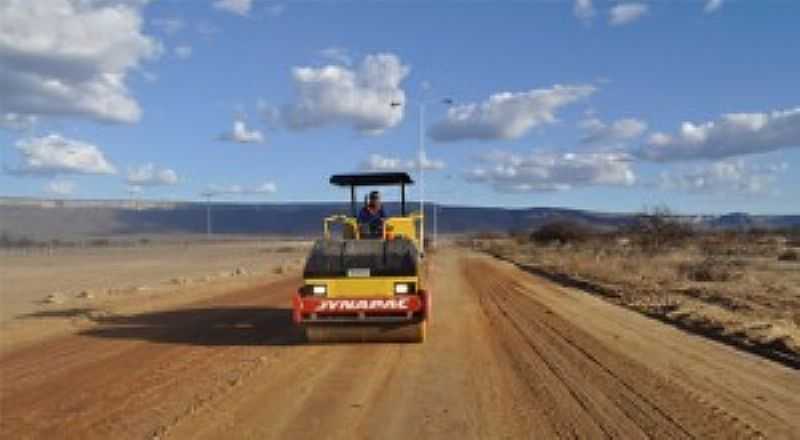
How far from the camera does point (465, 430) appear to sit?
9180 millimetres

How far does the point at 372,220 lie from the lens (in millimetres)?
17656

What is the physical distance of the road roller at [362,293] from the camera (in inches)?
607

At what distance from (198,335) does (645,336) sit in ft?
25.9

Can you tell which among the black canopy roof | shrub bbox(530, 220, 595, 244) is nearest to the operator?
the black canopy roof

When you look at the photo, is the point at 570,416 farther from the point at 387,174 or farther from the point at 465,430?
the point at 387,174

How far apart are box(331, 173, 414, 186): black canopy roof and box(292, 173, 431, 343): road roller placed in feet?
7.74

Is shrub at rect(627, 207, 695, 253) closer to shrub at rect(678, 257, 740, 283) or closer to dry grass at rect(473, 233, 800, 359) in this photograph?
dry grass at rect(473, 233, 800, 359)

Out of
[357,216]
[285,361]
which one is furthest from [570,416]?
[357,216]

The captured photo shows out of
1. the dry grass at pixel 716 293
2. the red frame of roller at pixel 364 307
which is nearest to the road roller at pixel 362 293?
the red frame of roller at pixel 364 307

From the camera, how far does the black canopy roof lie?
18.3 metres

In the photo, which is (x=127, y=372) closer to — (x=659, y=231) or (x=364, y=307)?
(x=364, y=307)

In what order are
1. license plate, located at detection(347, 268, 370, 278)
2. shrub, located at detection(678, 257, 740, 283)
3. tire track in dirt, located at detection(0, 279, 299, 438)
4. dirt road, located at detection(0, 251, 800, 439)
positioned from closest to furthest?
1. dirt road, located at detection(0, 251, 800, 439)
2. tire track in dirt, located at detection(0, 279, 299, 438)
3. license plate, located at detection(347, 268, 370, 278)
4. shrub, located at detection(678, 257, 740, 283)

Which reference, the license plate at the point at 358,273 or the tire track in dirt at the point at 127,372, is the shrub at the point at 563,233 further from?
the license plate at the point at 358,273

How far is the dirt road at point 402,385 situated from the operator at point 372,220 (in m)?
2.03
